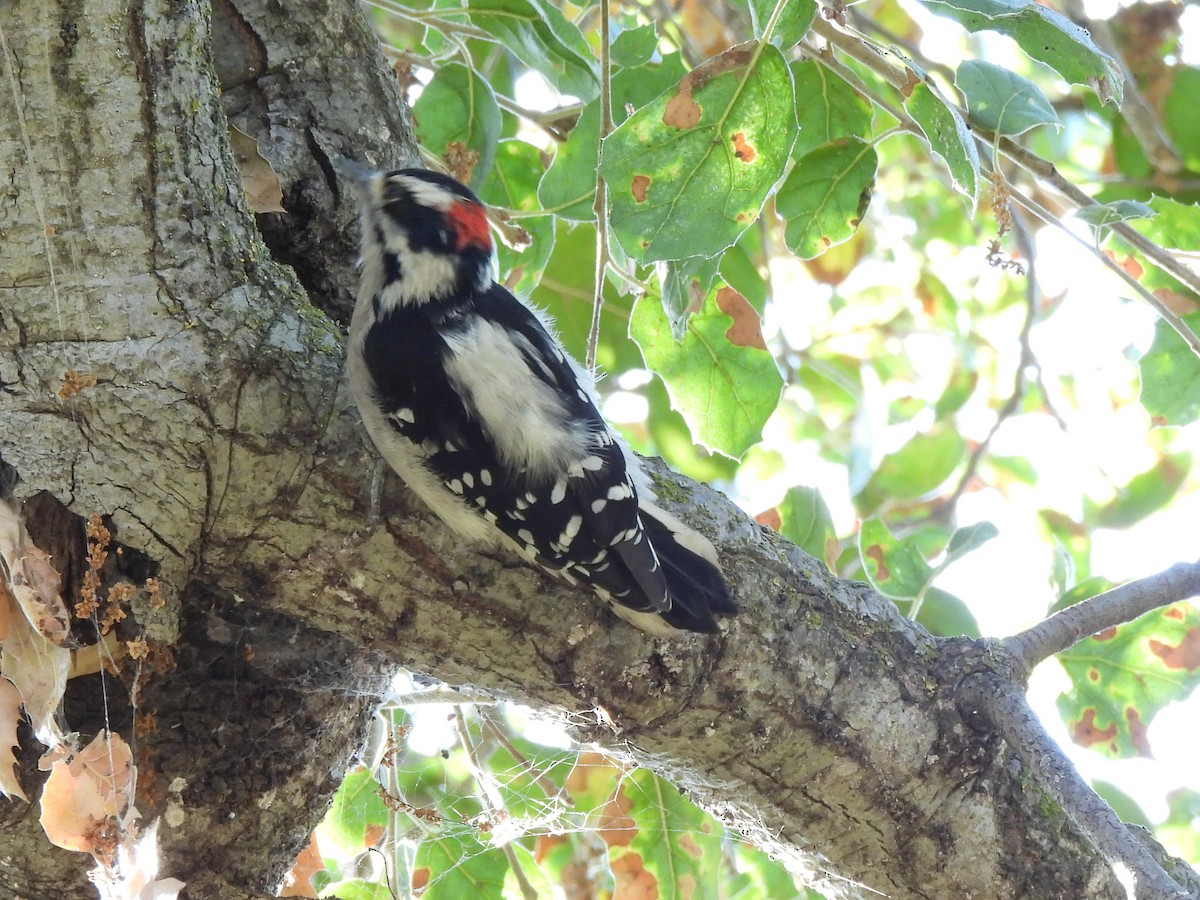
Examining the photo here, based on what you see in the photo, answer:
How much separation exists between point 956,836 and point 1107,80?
3.62 feet

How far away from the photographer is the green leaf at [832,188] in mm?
1853

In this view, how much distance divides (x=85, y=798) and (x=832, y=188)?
1.42 metres

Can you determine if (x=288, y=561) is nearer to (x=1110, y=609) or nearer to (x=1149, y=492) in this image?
(x=1110, y=609)

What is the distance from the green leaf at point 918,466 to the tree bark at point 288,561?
5.84 ft

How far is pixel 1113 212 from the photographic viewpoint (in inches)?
68.2

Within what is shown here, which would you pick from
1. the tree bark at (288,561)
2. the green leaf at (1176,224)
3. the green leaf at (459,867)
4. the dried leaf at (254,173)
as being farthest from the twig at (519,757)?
the green leaf at (1176,224)

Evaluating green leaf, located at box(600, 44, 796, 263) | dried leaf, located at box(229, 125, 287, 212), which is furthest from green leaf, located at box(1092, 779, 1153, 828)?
dried leaf, located at box(229, 125, 287, 212)

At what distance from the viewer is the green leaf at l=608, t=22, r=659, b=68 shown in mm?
2043

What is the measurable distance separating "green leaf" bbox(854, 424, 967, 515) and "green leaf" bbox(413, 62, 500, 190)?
1.85m

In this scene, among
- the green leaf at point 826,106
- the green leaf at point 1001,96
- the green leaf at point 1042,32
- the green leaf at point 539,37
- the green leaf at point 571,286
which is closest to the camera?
the green leaf at point 1042,32

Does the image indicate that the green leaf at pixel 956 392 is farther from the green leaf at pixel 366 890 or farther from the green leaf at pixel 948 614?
the green leaf at pixel 366 890

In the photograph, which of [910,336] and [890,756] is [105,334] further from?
[910,336]

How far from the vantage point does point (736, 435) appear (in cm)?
216

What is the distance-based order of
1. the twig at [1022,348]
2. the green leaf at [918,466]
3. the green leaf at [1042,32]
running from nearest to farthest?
the green leaf at [1042,32], the twig at [1022,348], the green leaf at [918,466]
